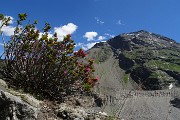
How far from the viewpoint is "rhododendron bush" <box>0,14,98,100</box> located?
32.5 feet

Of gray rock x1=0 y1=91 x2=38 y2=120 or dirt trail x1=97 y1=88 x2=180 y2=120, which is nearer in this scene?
gray rock x1=0 y1=91 x2=38 y2=120

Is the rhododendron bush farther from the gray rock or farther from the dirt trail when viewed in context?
the dirt trail

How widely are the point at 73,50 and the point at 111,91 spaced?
181998mm

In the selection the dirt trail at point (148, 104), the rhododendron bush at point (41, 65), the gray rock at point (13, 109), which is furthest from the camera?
the dirt trail at point (148, 104)

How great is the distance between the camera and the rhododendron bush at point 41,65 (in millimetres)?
9917

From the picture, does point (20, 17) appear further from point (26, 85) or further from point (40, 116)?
point (40, 116)

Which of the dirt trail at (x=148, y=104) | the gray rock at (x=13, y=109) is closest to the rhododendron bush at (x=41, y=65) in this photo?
the gray rock at (x=13, y=109)

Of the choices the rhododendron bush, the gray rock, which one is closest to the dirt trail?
the rhododendron bush

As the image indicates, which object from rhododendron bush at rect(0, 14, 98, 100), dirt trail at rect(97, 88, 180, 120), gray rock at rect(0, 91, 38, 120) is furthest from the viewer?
dirt trail at rect(97, 88, 180, 120)

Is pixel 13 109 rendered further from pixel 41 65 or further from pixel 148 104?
pixel 148 104

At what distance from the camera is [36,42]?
10602mm

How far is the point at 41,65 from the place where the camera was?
9.91 metres

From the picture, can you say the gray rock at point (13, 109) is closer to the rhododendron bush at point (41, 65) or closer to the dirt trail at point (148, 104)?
the rhododendron bush at point (41, 65)

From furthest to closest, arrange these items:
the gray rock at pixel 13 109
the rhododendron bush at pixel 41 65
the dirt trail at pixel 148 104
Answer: the dirt trail at pixel 148 104 → the rhododendron bush at pixel 41 65 → the gray rock at pixel 13 109
